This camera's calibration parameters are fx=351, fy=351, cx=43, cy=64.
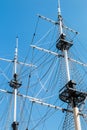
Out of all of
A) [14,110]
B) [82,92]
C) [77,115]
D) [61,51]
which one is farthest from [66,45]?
[14,110]

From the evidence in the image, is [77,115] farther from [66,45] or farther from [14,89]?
[14,89]

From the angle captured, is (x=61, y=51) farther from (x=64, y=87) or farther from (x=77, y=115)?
(x=77, y=115)

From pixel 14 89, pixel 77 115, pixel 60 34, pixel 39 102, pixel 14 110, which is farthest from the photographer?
pixel 14 89

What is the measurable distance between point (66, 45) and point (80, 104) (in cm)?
695

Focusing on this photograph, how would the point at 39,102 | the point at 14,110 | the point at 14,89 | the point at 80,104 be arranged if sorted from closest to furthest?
the point at 80,104, the point at 39,102, the point at 14,110, the point at 14,89

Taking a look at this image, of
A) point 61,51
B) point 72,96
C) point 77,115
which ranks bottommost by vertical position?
point 77,115

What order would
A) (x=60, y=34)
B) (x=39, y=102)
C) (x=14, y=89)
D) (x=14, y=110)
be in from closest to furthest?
(x=39, y=102) → (x=60, y=34) → (x=14, y=110) → (x=14, y=89)

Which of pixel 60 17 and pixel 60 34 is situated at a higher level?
pixel 60 17

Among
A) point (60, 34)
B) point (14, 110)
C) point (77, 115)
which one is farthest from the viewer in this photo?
point (14, 110)

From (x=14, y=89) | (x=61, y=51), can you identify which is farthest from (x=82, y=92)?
(x=14, y=89)

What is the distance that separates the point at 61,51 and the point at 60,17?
167 inches

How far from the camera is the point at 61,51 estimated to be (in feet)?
116

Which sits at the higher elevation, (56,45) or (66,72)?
(56,45)

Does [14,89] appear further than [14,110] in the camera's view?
Yes
